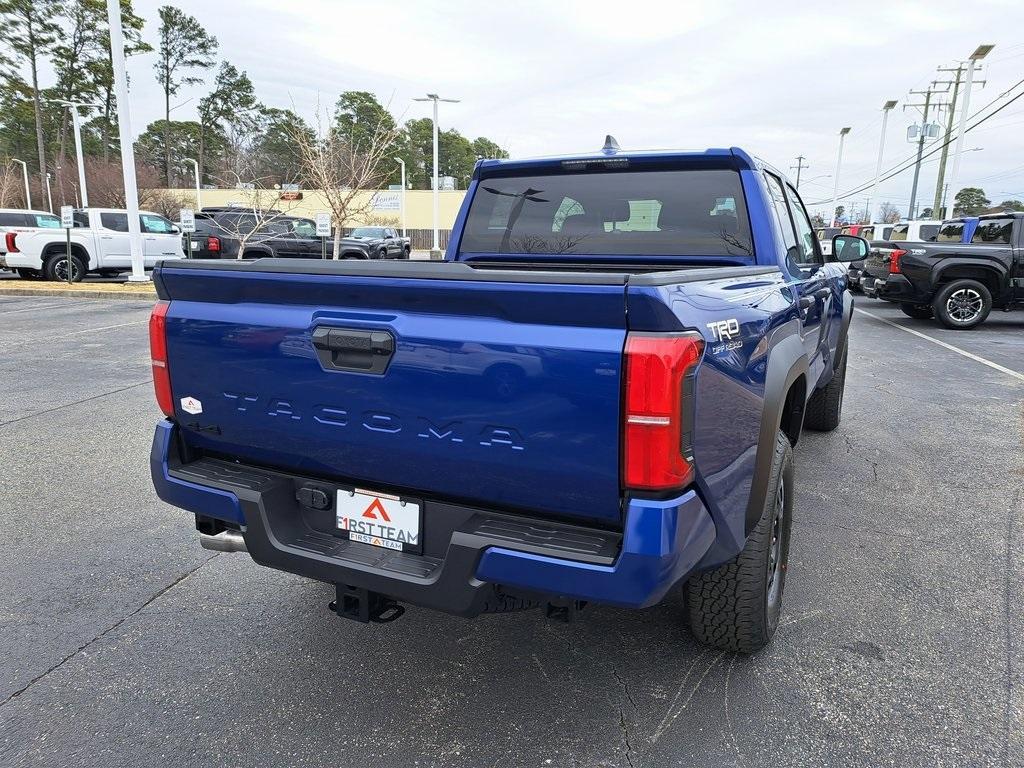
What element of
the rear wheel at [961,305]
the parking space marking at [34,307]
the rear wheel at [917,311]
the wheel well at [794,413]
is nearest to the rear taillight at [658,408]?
the wheel well at [794,413]

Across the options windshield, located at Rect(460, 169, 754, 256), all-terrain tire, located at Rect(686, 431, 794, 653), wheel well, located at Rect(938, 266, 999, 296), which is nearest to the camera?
all-terrain tire, located at Rect(686, 431, 794, 653)

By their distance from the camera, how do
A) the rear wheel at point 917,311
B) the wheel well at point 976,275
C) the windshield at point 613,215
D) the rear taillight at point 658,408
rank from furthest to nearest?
the rear wheel at point 917,311, the wheel well at point 976,275, the windshield at point 613,215, the rear taillight at point 658,408

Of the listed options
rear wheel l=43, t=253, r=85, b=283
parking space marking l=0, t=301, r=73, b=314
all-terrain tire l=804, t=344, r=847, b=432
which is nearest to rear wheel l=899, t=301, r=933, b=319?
all-terrain tire l=804, t=344, r=847, b=432

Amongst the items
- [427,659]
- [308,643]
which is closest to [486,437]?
[427,659]

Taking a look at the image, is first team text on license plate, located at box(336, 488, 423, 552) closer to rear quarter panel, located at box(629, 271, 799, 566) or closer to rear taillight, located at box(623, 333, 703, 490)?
rear taillight, located at box(623, 333, 703, 490)

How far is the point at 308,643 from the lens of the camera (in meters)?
2.76

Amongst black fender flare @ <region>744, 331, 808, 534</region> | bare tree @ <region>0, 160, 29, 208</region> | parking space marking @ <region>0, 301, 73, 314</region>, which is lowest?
parking space marking @ <region>0, 301, 73, 314</region>

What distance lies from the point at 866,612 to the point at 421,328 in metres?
2.39

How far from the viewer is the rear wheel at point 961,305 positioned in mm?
11883

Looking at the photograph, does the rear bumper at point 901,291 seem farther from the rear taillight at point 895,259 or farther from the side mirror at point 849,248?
the side mirror at point 849,248

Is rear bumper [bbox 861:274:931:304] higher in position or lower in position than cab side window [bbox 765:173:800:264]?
lower

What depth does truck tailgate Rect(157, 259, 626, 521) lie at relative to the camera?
1.81 m

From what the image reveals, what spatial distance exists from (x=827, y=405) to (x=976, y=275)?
8.43m

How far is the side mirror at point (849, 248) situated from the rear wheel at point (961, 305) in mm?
8835
